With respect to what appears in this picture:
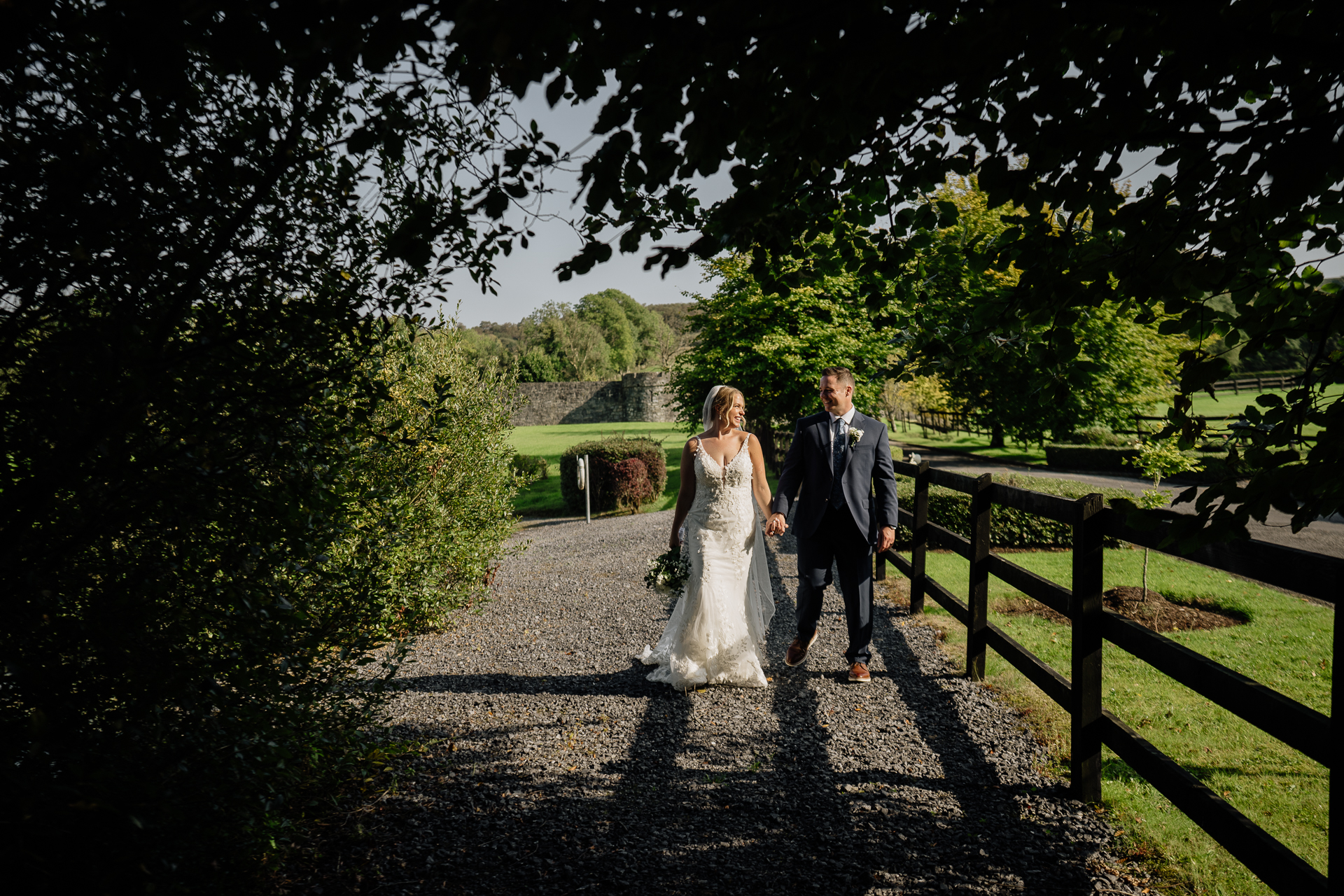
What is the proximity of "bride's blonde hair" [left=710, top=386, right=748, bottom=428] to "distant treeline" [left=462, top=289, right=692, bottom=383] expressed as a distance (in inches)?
2194

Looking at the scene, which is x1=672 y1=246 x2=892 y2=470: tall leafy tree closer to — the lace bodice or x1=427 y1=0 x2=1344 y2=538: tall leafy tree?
the lace bodice

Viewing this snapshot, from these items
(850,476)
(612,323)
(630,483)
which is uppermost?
(612,323)

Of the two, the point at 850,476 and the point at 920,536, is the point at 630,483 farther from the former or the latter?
the point at 850,476

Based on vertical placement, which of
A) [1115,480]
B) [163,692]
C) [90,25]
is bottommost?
[1115,480]

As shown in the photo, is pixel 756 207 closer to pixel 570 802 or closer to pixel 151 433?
pixel 151 433

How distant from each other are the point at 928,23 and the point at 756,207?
1.99ft

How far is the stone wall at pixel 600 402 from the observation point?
55.2m

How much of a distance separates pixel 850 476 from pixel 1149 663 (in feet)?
7.74

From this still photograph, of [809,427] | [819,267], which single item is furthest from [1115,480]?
[819,267]

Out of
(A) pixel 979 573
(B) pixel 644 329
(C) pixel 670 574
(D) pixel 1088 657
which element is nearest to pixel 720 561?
(C) pixel 670 574

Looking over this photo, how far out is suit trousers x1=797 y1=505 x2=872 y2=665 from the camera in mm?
5117

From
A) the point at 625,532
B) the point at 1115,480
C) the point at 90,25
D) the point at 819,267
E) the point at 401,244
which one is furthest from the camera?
the point at 1115,480

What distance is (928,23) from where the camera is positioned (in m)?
1.75

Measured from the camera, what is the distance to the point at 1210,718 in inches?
182
